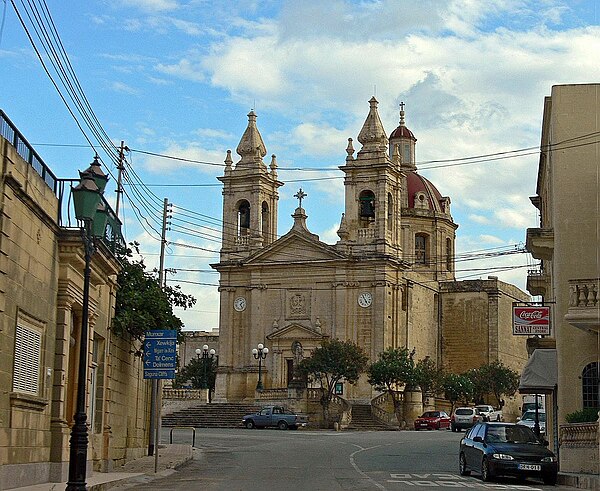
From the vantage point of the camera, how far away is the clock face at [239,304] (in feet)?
253

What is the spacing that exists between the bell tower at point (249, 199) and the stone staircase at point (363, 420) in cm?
1562

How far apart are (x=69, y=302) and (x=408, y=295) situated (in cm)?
5812

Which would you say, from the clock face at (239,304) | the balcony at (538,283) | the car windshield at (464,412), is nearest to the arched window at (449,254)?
the clock face at (239,304)

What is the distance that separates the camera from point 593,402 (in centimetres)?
2775

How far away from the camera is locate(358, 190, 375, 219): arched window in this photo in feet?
248

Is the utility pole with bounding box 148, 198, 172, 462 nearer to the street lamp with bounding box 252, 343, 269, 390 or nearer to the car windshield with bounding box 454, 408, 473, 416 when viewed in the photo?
the car windshield with bounding box 454, 408, 473, 416

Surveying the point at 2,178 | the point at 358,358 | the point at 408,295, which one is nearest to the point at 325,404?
the point at 358,358

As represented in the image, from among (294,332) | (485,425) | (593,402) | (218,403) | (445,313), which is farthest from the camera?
(445,313)

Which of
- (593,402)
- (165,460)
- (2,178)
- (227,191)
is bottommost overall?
(165,460)

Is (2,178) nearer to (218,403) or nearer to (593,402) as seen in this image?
(593,402)

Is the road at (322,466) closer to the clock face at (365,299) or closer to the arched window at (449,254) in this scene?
Answer: the clock face at (365,299)

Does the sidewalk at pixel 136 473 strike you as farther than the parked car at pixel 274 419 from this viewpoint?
No

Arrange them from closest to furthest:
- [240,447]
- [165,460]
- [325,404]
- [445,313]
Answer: [165,460]
[240,447]
[325,404]
[445,313]

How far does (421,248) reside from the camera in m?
88.5
